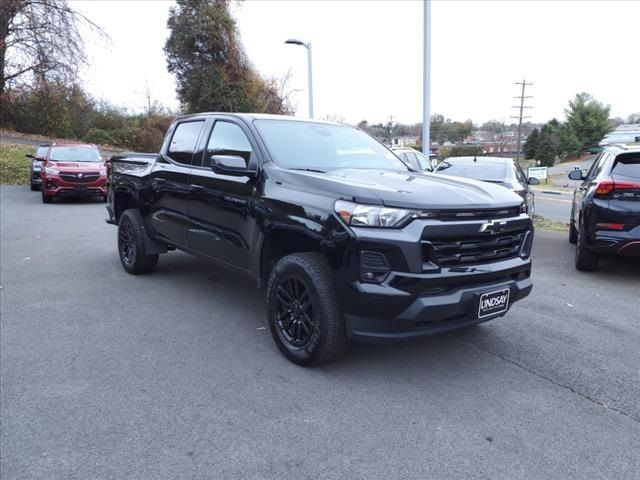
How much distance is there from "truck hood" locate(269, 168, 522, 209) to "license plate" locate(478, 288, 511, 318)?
1.93 feet

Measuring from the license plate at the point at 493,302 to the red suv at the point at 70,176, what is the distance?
13.5 metres

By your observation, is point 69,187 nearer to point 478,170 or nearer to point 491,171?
point 478,170

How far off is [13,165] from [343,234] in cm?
2300

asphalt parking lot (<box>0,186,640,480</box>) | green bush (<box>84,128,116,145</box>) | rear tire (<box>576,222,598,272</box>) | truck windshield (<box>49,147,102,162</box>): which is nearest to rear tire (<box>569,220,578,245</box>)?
rear tire (<box>576,222,598,272</box>)

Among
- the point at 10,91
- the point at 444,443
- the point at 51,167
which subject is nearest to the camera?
the point at 444,443

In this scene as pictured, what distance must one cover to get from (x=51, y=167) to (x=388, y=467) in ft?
47.2

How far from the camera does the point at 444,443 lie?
2.73 metres

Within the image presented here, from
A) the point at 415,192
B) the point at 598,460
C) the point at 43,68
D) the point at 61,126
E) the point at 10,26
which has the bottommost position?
the point at 598,460

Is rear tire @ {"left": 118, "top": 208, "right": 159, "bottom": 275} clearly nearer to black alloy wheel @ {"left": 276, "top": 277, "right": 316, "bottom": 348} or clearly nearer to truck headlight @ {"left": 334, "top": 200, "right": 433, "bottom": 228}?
black alloy wheel @ {"left": 276, "top": 277, "right": 316, "bottom": 348}

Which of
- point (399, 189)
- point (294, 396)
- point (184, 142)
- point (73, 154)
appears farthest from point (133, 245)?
point (73, 154)

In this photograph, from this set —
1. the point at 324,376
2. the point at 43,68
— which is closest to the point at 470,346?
the point at 324,376

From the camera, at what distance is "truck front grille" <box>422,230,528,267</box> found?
10.4 ft

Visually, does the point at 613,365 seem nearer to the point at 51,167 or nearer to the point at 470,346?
the point at 470,346

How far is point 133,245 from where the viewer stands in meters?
6.11
